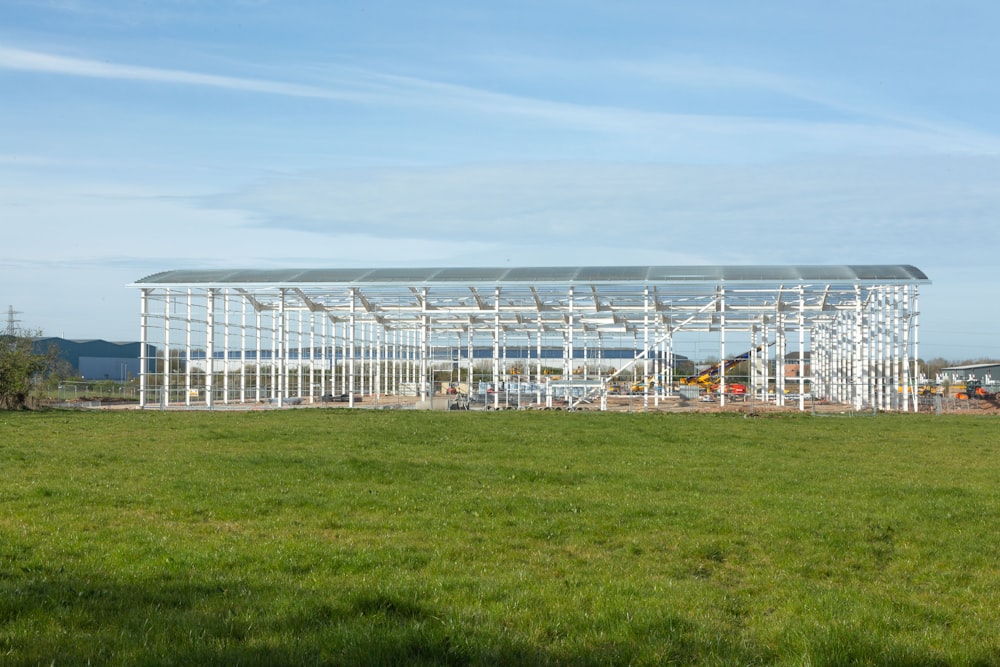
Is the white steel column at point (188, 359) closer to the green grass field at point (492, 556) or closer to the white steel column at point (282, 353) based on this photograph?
the white steel column at point (282, 353)

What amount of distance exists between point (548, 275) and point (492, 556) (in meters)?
38.4

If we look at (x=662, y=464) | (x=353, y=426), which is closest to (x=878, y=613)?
(x=662, y=464)

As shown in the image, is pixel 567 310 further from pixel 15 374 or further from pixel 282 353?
pixel 15 374

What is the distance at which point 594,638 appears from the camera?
7.29m

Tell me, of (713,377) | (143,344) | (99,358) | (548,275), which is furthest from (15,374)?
(99,358)

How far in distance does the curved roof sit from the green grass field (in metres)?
24.8

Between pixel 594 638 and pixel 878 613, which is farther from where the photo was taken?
pixel 878 613

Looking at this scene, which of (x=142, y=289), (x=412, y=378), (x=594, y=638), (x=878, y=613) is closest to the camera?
(x=594, y=638)

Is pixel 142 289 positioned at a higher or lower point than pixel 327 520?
higher

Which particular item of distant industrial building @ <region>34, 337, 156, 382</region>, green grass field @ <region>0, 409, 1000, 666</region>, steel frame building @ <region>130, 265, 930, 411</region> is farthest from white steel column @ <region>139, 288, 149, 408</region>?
distant industrial building @ <region>34, 337, 156, 382</region>

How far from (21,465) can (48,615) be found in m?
11.7

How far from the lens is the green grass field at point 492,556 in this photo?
7.12 meters

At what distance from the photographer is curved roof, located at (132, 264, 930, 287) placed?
46406 mm

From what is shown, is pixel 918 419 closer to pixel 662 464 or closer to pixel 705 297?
→ pixel 705 297
